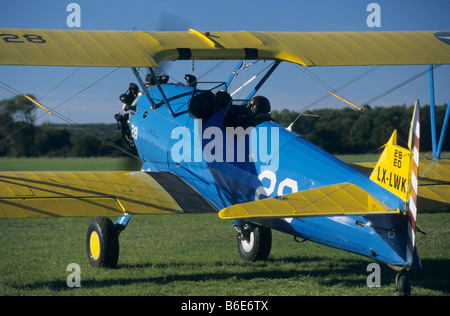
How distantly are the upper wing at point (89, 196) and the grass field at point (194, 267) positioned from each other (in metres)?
0.80

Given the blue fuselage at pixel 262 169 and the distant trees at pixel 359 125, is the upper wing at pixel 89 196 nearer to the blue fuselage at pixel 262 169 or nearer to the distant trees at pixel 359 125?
the blue fuselage at pixel 262 169

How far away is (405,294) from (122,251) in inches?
188

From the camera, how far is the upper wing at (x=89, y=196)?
7039 mm

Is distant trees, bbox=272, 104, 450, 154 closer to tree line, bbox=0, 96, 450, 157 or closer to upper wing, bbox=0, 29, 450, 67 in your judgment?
tree line, bbox=0, 96, 450, 157

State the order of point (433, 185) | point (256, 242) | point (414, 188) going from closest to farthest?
point (414, 188) < point (433, 185) < point (256, 242)

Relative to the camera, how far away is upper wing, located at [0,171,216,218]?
7039 millimetres

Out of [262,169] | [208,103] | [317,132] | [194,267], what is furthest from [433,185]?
[317,132]

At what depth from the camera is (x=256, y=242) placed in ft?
28.1

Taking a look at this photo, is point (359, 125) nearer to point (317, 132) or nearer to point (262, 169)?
point (317, 132)

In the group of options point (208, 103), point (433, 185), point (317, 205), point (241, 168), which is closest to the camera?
point (317, 205)

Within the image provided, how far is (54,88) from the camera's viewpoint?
6645 millimetres

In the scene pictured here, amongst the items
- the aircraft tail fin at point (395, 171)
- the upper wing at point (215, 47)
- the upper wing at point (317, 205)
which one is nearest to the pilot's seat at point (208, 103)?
the upper wing at point (215, 47)

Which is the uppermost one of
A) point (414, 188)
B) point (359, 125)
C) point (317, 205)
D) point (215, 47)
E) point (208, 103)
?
point (359, 125)

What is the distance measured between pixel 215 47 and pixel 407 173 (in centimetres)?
328
